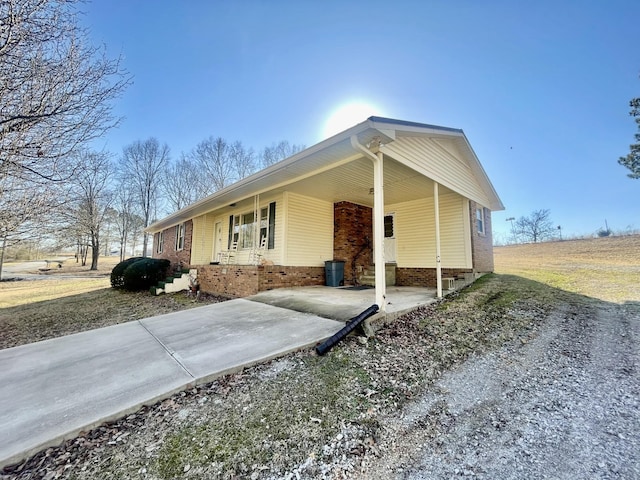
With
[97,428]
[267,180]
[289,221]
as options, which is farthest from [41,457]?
[289,221]

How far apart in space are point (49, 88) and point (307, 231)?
21.0ft

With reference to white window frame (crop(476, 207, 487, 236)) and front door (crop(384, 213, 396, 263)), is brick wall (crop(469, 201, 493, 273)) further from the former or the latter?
front door (crop(384, 213, 396, 263))

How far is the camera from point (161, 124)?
12.1 m

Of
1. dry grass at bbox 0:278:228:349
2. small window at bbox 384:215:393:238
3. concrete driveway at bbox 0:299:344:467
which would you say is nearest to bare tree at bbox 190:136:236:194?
dry grass at bbox 0:278:228:349

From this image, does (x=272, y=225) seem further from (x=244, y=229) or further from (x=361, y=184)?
(x=361, y=184)

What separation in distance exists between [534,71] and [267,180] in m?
9.20

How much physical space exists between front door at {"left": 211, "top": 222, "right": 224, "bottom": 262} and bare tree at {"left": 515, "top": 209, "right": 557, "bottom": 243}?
3905 centimetres

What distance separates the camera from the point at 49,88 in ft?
12.2

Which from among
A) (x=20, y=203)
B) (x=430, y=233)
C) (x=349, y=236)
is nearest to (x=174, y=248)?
(x=349, y=236)

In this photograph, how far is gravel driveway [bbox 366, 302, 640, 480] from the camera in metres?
1.87

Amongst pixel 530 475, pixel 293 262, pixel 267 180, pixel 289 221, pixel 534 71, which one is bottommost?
pixel 530 475

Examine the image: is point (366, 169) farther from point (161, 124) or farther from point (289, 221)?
point (161, 124)

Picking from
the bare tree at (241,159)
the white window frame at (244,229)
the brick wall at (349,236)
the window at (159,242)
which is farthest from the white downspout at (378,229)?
the bare tree at (241,159)

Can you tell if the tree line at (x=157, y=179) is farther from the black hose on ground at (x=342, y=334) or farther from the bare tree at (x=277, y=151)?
the black hose on ground at (x=342, y=334)
